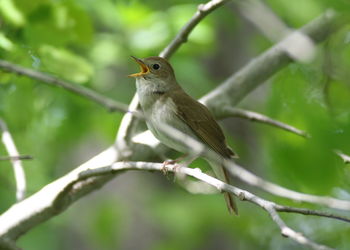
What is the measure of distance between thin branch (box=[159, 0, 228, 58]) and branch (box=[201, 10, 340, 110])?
21.4 inches

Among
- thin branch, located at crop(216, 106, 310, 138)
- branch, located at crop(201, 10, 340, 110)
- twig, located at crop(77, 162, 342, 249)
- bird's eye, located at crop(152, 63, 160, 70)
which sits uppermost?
bird's eye, located at crop(152, 63, 160, 70)

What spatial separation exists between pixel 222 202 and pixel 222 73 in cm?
285

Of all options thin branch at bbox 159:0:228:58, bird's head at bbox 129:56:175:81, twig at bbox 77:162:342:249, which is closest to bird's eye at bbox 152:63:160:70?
bird's head at bbox 129:56:175:81

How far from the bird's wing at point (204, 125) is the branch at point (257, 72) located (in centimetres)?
9

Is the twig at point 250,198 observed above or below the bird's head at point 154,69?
below

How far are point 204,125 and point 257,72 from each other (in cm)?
59

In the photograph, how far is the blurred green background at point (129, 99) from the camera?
7.92 ft

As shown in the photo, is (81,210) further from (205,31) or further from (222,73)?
(205,31)

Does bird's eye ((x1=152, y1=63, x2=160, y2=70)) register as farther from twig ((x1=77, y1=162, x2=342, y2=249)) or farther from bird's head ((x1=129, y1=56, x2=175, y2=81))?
twig ((x1=77, y1=162, x2=342, y2=249))

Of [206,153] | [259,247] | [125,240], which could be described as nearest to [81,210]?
[125,240]

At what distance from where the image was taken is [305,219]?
5.73 metres

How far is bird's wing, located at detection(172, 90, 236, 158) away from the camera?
4328 mm

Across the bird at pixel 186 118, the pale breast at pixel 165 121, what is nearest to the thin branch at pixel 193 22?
the bird at pixel 186 118

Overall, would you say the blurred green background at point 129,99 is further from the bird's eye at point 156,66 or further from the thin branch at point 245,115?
the bird's eye at point 156,66
